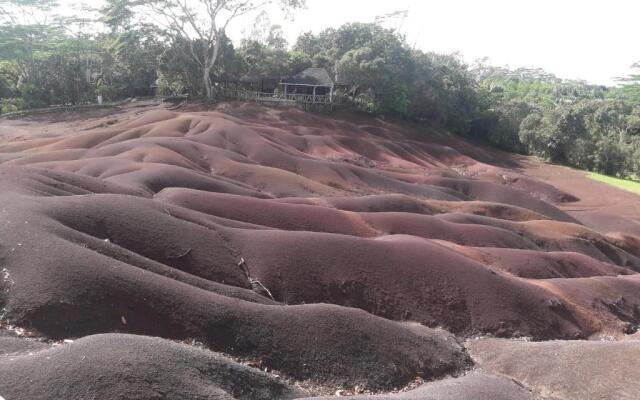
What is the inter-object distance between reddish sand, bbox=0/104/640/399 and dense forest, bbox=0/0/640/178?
97.9 feet

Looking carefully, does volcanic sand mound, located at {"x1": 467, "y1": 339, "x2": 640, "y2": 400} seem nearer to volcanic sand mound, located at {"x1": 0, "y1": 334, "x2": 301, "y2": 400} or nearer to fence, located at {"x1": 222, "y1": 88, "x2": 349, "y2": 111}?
volcanic sand mound, located at {"x1": 0, "y1": 334, "x2": 301, "y2": 400}

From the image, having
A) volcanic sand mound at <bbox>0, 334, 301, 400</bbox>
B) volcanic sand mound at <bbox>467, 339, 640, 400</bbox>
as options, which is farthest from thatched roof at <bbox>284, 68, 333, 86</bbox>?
volcanic sand mound at <bbox>0, 334, 301, 400</bbox>

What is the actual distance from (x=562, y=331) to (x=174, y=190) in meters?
18.0

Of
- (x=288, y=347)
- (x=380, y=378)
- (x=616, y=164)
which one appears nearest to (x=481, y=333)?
(x=380, y=378)

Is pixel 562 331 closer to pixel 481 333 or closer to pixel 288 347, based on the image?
pixel 481 333

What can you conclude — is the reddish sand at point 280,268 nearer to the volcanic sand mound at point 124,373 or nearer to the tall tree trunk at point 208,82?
the volcanic sand mound at point 124,373

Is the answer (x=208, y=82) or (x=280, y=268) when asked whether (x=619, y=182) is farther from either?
(x=280, y=268)

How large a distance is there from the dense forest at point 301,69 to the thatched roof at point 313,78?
1.28 m

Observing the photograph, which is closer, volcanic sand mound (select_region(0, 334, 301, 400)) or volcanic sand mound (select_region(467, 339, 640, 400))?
volcanic sand mound (select_region(0, 334, 301, 400))

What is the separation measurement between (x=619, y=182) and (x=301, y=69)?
43.7m

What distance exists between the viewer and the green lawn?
62.7 metres

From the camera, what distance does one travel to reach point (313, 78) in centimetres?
7281

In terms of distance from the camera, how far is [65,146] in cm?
3922

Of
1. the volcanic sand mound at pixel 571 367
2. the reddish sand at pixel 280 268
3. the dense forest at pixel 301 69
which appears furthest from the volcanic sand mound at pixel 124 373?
the dense forest at pixel 301 69
